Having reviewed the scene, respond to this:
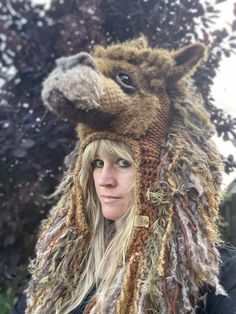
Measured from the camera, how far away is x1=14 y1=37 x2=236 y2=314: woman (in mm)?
1524

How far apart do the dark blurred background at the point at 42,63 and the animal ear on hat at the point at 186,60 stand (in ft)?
3.23

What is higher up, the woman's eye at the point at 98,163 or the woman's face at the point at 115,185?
the woman's eye at the point at 98,163

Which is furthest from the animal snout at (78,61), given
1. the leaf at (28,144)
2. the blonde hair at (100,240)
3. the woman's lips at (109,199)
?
the leaf at (28,144)

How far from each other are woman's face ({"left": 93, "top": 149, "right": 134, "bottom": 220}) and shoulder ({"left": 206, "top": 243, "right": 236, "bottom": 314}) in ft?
1.16

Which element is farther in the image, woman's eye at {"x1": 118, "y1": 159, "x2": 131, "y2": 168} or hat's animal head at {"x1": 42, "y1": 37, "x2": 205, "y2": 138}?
woman's eye at {"x1": 118, "y1": 159, "x2": 131, "y2": 168}

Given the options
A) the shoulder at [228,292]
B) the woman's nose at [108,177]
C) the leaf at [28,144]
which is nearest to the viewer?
the shoulder at [228,292]

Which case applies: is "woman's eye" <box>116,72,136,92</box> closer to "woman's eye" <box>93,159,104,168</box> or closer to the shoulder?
"woman's eye" <box>93,159,104,168</box>

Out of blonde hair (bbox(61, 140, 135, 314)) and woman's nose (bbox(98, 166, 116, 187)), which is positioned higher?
woman's nose (bbox(98, 166, 116, 187))

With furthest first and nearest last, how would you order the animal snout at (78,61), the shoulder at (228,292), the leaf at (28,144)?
the leaf at (28,144)
the animal snout at (78,61)
the shoulder at (228,292)

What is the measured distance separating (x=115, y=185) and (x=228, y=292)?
1.57 feet

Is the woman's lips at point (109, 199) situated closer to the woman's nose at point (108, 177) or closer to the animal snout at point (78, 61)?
the woman's nose at point (108, 177)

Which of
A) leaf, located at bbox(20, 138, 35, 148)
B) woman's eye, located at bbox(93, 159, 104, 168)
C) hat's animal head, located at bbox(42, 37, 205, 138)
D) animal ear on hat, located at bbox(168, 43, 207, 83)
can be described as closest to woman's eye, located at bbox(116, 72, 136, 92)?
hat's animal head, located at bbox(42, 37, 205, 138)

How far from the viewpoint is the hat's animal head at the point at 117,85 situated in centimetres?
A: 159

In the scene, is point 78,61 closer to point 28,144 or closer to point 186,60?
point 186,60
